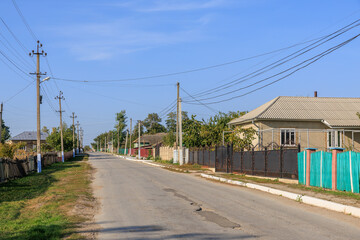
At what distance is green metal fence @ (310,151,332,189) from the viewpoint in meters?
15.5

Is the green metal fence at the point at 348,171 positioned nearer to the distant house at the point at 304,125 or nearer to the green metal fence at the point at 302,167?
the green metal fence at the point at 302,167

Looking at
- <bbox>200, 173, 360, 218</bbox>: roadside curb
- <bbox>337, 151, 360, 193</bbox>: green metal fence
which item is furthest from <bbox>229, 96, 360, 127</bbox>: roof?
<bbox>337, 151, 360, 193</bbox>: green metal fence

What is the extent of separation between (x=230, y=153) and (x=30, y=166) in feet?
49.4

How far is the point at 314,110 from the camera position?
34.2 metres

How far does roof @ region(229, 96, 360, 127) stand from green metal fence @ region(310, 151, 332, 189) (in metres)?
14.6

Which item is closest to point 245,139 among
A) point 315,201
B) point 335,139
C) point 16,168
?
point 335,139

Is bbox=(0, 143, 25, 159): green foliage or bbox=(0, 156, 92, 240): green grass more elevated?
bbox=(0, 143, 25, 159): green foliage

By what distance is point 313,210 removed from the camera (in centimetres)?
1155

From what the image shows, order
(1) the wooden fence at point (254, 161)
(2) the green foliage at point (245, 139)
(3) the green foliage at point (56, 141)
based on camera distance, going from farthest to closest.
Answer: (3) the green foliage at point (56, 141), (2) the green foliage at point (245, 139), (1) the wooden fence at point (254, 161)

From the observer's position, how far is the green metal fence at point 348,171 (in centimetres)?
1381

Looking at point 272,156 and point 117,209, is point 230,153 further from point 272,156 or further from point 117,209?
point 117,209

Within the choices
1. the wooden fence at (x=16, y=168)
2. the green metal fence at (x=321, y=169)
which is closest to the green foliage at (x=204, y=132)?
the wooden fence at (x=16, y=168)

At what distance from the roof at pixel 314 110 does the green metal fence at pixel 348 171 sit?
16.6 m

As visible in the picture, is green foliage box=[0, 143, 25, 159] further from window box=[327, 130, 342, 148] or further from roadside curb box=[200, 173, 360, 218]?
window box=[327, 130, 342, 148]
